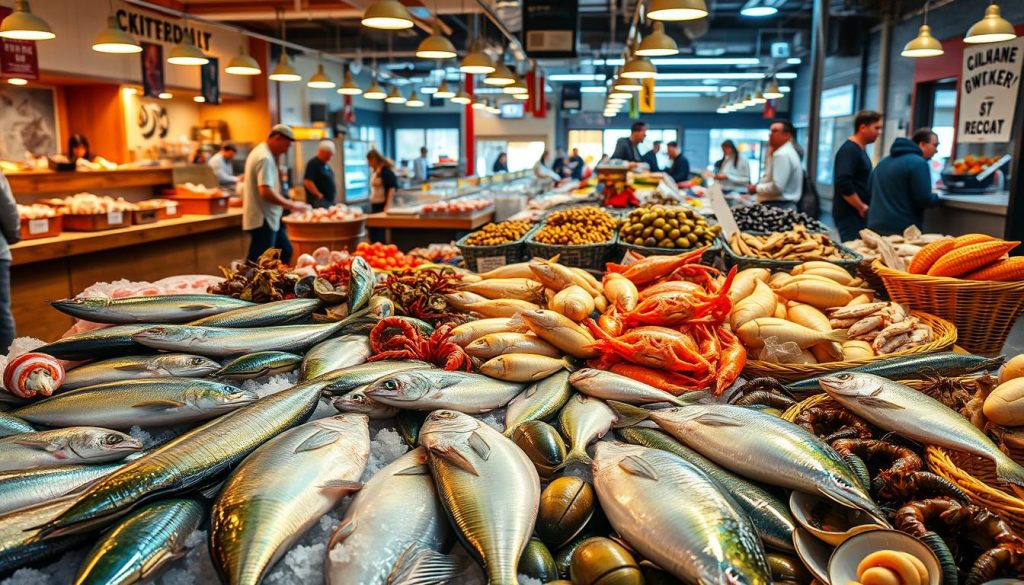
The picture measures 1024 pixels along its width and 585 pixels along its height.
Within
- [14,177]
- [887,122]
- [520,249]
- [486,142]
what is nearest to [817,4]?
[887,122]

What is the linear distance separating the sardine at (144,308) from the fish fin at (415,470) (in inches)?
45.3

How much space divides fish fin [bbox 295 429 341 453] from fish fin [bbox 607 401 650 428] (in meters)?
0.66

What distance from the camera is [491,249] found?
150 inches

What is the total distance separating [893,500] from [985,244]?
1.65 m

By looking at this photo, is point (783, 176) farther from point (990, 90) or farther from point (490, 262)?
point (490, 262)

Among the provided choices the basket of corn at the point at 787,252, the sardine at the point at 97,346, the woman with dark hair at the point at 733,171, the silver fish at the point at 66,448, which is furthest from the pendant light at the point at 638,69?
the woman with dark hair at the point at 733,171

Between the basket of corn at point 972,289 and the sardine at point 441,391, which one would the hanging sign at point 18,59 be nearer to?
the sardine at point 441,391

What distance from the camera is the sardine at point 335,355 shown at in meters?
1.94

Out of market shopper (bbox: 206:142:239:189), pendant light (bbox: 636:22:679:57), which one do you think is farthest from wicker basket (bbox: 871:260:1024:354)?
market shopper (bbox: 206:142:239:189)

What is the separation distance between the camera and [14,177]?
6953 mm

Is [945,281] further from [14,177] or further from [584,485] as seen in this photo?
[14,177]

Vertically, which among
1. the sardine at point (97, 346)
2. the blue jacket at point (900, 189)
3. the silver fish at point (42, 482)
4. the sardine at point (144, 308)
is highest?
the blue jacket at point (900, 189)

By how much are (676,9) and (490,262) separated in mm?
1923

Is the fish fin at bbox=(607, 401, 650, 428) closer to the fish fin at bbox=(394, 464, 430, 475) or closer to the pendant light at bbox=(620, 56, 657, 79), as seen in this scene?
the fish fin at bbox=(394, 464, 430, 475)
